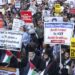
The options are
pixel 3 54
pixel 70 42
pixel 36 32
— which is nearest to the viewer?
pixel 70 42

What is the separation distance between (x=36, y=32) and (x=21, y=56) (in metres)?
3.34

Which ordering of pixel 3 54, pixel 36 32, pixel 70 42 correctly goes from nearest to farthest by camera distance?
pixel 70 42
pixel 3 54
pixel 36 32

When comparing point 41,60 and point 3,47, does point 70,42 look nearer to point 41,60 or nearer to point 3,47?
point 41,60

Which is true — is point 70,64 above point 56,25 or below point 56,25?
below

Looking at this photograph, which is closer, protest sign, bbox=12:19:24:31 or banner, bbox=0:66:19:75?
banner, bbox=0:66:19:75

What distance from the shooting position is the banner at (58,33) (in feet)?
47.1

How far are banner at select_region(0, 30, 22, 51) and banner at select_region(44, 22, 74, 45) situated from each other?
824mm

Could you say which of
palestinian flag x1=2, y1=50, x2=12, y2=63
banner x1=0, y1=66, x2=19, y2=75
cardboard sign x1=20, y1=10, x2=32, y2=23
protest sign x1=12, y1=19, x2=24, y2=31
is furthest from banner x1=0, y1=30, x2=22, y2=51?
cardboard sign x1=20, y1=10, x2=32, y2=23

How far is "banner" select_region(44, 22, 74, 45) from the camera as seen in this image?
1435cm

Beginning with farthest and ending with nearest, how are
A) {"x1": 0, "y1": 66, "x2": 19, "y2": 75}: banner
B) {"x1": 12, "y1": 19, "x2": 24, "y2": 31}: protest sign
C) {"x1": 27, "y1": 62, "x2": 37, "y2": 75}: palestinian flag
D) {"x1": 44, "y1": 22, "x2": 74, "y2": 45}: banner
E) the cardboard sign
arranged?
the cardboard sign → {"x1": 12, "y1": 19, "x2": 24, "y2": 31}: protest sign → {"x1": 44, "y1": 22, "x2": 74, "y2": 45}: banner → {"x1": 0, "y1": 66, "x2": 19, "y2": 75}: banner → {"x1": 27, "y1": 62, "x2": 37, "y2": 75}: palestinian flag

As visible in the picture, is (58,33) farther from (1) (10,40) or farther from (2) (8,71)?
(2) (8,71)

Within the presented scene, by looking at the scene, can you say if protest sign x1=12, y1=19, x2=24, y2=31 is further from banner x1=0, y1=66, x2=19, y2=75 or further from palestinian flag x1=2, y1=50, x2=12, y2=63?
banner x1=0, y1=66, x2=19, y2=75

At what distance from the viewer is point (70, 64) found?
46.2 feet

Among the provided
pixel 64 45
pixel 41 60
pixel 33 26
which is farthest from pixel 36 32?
pixel 41 60
